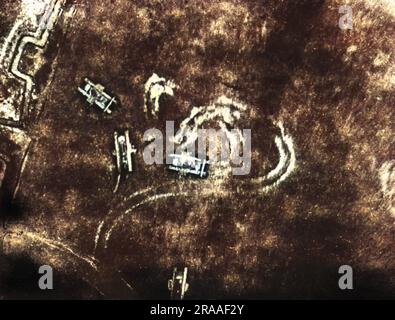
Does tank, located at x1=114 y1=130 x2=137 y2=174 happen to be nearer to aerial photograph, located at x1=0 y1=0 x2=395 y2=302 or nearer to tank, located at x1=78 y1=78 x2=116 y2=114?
aerial photograph, located at x1=0 y1=0 x2=395 y2=302

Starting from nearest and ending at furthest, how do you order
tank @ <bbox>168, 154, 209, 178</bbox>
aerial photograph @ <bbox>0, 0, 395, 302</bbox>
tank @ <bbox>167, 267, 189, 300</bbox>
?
aerial photograph @ <bbox>0, 0, 395, 302</bbox> → tank @ <bbox>168, 154, 209, 178</bbox> → tank @ <bbox>167, 267, 189, 300</bbox>

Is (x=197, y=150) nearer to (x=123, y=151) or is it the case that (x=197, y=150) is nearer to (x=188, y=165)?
(x=188, y=165)

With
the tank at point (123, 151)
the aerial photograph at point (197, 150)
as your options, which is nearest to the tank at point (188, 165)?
the aerial photograph at point (197, 150)

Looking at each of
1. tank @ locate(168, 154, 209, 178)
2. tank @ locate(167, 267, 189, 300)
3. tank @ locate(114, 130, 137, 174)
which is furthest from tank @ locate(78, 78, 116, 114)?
tank @ locate(167, 267, 189, 300)

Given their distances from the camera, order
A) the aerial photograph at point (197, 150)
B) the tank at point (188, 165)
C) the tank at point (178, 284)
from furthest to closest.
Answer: the tank at point (178, 284)
the tank at point (188, 165)
the aerial photograph at point (197, 150)

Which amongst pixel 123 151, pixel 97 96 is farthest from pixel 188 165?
pixel 97 96

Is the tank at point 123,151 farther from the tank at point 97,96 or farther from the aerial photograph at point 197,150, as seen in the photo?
the tank at point 97,96

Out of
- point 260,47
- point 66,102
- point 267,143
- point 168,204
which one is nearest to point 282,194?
point 267,143

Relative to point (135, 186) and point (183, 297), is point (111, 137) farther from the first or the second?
point (183, 297)
